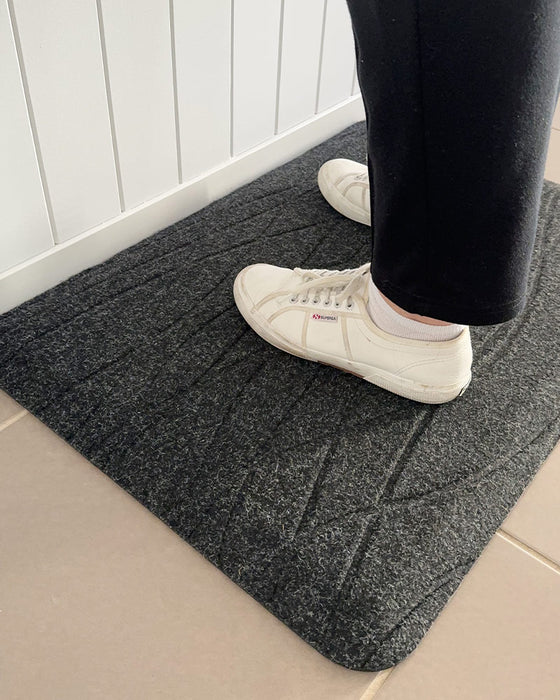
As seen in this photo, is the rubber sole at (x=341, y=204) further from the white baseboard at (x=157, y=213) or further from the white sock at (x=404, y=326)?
the white sock at (x=404, y=326)

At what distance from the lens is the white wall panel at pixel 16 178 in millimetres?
781

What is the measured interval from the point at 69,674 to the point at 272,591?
7.9 inches

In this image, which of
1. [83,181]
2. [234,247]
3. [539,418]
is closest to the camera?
[539,418]

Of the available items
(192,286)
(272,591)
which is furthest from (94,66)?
(272,591)

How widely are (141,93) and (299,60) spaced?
1.33 ft

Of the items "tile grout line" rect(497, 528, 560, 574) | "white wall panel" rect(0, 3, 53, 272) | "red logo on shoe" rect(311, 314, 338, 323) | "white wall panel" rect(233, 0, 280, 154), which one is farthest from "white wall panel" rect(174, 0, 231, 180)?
"tile grout line" rect(497, 528, 560, 574)

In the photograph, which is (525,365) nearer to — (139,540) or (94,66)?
(139,540)

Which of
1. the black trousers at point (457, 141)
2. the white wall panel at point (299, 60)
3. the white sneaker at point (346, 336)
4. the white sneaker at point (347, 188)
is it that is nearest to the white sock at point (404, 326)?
the white sneaker at point (346, 336)

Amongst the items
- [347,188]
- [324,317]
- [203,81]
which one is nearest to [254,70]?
[203,81]

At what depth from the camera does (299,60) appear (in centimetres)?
124

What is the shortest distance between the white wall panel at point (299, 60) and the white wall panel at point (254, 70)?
0.03 metres

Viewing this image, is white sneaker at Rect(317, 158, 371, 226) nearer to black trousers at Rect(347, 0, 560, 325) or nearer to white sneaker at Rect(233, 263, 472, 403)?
white sneaker at Rect(233, 263, 472, 403)

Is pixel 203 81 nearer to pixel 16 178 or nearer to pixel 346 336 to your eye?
pixel 16 178

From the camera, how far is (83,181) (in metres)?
0.96
